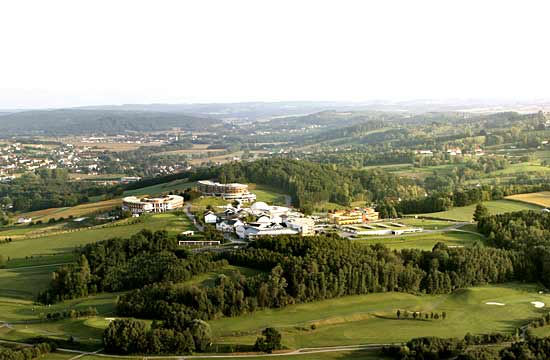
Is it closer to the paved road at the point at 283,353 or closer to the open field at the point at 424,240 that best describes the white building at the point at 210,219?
the open field at the point at 424,240

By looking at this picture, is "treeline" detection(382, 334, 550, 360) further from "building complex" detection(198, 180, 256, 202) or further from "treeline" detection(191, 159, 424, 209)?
"treeline" detection(191, 159, 424, 209)

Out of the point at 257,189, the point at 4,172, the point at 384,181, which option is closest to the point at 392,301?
the point at 257,189

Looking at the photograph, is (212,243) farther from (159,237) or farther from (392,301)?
(392,301)

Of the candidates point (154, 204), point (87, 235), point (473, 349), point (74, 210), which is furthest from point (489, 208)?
point (74, 210)

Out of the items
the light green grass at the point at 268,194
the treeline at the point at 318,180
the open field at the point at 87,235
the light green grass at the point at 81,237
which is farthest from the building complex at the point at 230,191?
the light green grass at the point at 81,237

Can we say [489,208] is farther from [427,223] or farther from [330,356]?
[330,356]

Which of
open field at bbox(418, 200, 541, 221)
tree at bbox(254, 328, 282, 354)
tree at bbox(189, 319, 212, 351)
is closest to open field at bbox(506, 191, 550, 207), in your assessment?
open field at bbox(418, 200, 541, 221)
